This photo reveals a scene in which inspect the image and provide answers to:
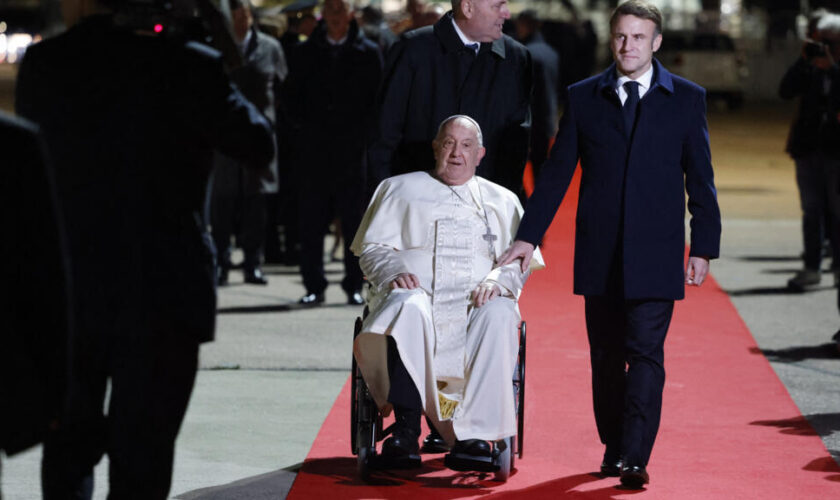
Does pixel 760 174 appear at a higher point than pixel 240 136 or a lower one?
lower

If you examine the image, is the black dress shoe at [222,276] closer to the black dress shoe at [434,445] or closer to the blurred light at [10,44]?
the black dress shoe at [434,445]

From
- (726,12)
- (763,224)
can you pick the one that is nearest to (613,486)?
(763,224)

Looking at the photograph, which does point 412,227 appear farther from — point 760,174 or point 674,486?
point 760,174

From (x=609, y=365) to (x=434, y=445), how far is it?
88cm

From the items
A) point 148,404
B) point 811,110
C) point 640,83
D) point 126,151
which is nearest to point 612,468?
point 640,83

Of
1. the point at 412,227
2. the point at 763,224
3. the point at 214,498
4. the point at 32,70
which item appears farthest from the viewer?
the point at 763,224

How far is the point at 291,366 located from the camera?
26.9 ft

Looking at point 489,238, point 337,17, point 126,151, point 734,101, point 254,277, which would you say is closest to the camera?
point 126,151

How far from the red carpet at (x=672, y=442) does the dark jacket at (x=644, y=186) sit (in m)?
0.77

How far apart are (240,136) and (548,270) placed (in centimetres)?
835

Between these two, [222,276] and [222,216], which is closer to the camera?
[222,216]

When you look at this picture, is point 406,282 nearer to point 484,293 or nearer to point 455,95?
point 484,293

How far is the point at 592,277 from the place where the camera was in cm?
579

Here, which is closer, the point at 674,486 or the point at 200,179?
the point at 200,179
